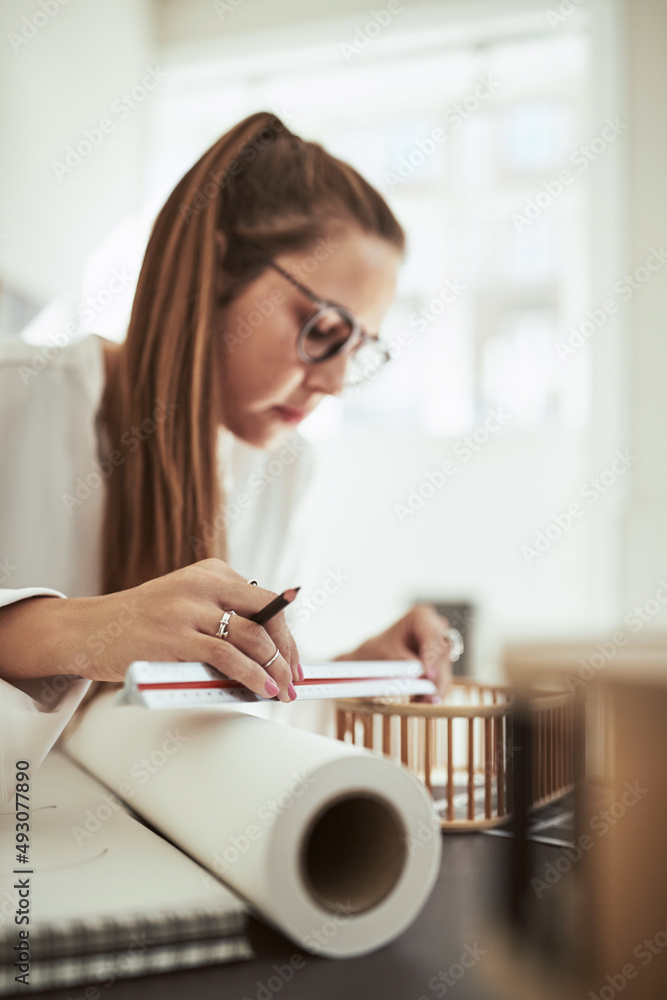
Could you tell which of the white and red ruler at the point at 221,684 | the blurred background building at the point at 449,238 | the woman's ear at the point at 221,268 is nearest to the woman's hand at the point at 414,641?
the white and red ruler at the point at 221,684

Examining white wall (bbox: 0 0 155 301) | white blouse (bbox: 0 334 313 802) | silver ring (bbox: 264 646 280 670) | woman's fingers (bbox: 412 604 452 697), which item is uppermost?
white wall (bbox: 0 0 155 301)

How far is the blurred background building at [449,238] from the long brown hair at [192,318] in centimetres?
121

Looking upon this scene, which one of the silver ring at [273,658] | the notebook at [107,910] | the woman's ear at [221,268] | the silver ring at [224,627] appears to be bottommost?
the notebook at [107,910]

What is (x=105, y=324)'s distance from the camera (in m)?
2.07

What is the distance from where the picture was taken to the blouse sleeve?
0.45 meters

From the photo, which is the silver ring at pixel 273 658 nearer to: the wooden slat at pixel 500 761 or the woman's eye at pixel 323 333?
the wooden slat at pixel 500 761

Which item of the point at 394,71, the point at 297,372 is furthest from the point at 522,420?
the point at 297,372

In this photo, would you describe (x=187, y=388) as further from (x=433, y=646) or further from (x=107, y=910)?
(x=107, y=910)

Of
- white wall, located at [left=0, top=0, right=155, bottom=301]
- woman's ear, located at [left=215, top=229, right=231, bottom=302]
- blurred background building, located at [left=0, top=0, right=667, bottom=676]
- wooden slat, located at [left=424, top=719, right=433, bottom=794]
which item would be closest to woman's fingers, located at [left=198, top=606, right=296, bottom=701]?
wooden slat, located at [left=424, top=719, right=433, bottom=794]

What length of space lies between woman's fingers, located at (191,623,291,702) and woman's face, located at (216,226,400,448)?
20.1 inches

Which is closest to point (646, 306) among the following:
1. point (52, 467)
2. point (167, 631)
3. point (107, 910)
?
point (52, 467)

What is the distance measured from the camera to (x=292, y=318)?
855 mm

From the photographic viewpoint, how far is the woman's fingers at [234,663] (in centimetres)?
40

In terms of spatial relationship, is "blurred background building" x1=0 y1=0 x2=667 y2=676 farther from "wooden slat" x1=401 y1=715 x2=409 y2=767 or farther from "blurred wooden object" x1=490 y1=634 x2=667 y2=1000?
"blurred wooden object" x1=490 y1=634 x2=667 y2=1000
